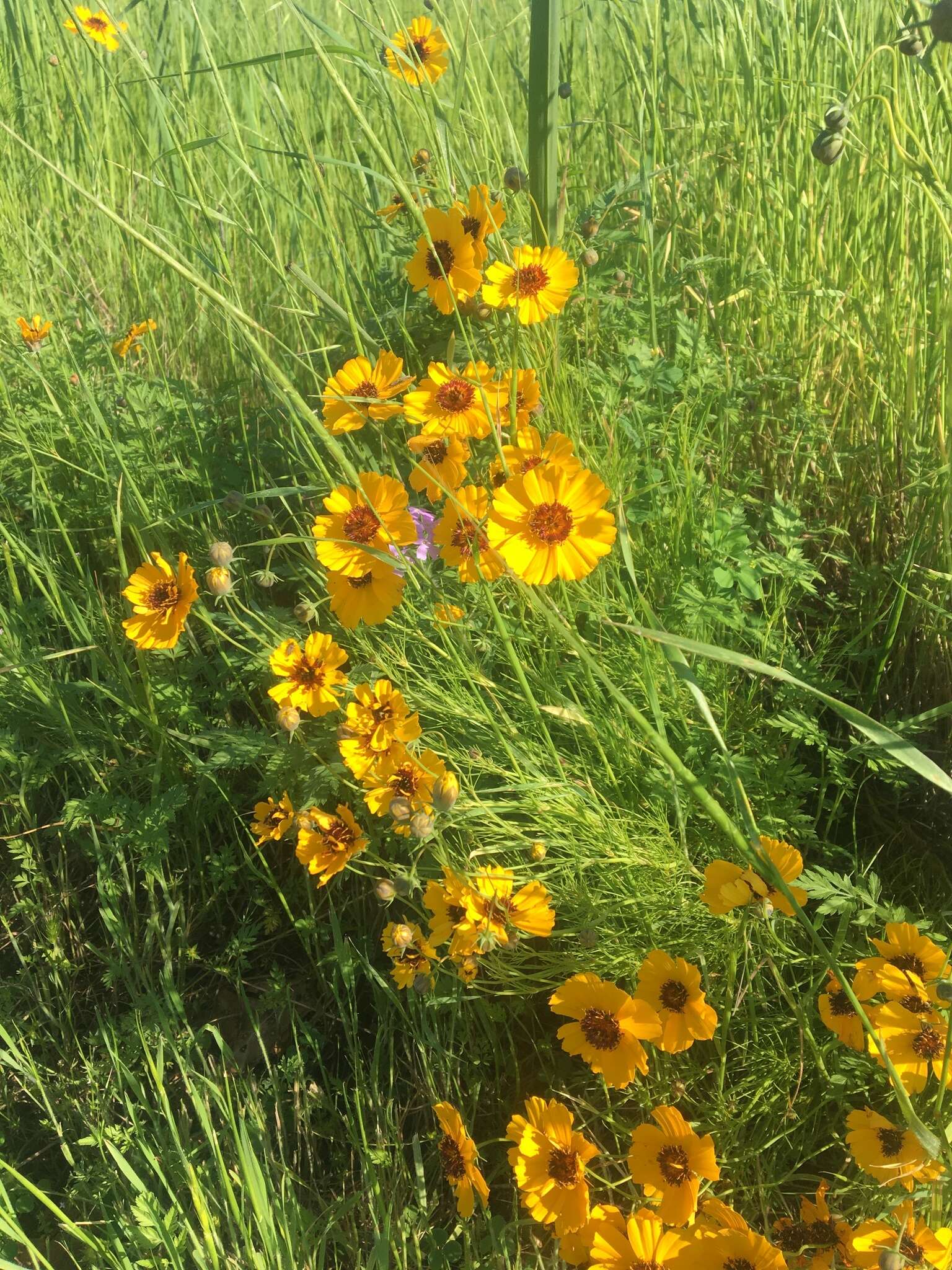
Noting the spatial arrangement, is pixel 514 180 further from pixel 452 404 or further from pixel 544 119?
pixel 452 404

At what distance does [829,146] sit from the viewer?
93 centimetres

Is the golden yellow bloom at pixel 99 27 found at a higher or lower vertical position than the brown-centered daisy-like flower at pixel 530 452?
higher

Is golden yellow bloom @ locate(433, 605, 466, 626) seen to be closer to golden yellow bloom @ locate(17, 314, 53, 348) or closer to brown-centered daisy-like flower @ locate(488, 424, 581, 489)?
brown-centered daisy-like flower @ locate(488, 424, 581, 489)

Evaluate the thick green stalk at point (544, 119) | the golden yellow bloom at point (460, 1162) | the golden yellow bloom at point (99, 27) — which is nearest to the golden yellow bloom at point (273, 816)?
the golden yellow bloom at point (460, 1162)

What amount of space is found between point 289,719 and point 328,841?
16cm

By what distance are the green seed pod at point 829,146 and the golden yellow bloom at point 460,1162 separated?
1067 mm

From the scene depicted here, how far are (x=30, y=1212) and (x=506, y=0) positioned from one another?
14.3 feet

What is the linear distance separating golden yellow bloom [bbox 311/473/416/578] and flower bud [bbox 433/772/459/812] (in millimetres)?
263

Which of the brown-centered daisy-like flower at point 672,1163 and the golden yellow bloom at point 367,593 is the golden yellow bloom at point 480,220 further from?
the brown-centered daisy-like flower at point 672,1163

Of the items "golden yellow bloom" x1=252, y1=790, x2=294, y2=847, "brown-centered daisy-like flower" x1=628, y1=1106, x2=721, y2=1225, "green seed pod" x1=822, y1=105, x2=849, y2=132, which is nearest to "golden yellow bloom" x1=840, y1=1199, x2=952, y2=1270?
"brown-centered daisy-like flower" x1=628, y1=1106, x2=721, y2=1225

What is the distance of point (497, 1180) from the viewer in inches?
43.0

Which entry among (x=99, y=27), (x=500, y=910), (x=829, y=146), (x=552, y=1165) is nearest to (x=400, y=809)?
(x=500, y=910)

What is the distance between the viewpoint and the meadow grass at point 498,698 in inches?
40.1

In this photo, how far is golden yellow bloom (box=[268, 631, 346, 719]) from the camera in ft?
3.58
